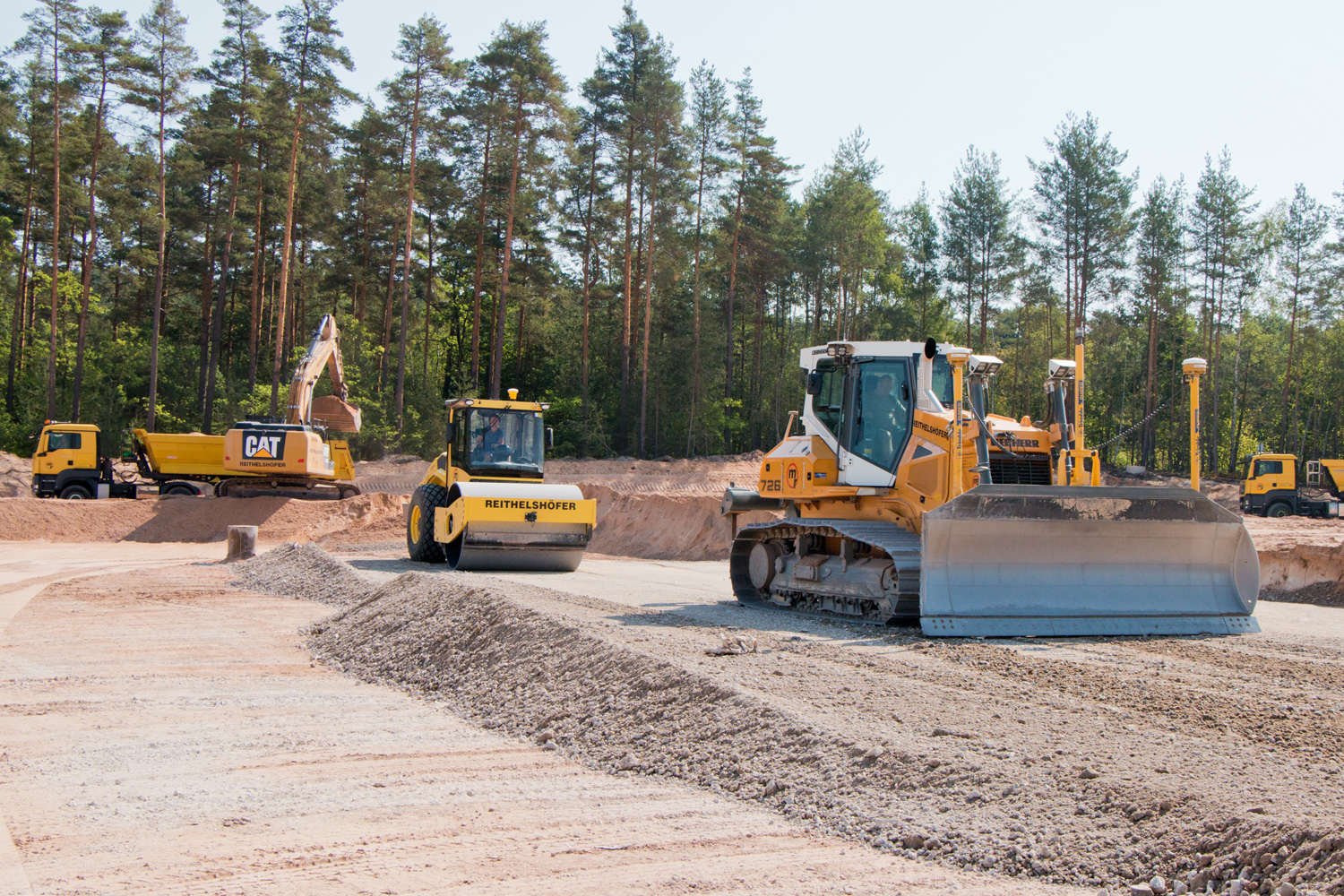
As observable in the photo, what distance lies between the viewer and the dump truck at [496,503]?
14305mm

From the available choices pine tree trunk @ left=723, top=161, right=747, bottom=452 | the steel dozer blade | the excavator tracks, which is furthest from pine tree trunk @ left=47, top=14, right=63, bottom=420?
the steel dozer blade

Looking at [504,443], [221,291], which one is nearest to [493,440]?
[504,443]

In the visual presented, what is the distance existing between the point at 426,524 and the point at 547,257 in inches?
900

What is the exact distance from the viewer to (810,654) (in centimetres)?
729

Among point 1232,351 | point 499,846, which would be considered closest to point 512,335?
point 1232,351

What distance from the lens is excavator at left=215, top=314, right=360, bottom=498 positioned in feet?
78.1

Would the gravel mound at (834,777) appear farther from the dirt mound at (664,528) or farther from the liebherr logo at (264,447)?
the liebherr logo at (264,447)

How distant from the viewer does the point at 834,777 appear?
455cm

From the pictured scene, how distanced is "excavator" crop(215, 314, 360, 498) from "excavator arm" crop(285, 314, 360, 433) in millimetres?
21

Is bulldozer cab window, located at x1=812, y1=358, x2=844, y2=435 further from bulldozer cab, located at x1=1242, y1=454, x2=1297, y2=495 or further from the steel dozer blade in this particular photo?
bulldozer cab, located at x1=1242, y1=454, x2=1297, y2=495

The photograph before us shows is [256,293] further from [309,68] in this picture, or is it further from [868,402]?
[868,402]

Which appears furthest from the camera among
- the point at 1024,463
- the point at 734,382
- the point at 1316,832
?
the point at 734,382

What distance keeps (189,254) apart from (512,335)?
514 inches

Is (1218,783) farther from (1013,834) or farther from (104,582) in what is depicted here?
(104,582)
